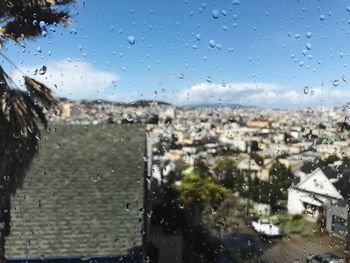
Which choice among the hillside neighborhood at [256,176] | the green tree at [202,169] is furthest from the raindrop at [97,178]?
the green tree at [202,169]

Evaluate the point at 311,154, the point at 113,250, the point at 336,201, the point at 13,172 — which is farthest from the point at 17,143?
the point at 311,154

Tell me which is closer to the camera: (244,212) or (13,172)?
(13,172)

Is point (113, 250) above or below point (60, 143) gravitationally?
below

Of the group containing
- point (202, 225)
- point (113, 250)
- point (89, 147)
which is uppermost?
point (89, 147)

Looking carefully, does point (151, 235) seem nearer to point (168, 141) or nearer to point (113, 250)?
point (168, 141)

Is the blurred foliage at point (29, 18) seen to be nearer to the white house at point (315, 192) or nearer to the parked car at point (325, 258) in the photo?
the parked car at point (325, 258)

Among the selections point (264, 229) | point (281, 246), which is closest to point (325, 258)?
point (281, 246)
